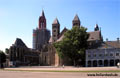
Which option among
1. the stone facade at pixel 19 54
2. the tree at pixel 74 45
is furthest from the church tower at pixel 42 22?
the tree at pixel 74 45

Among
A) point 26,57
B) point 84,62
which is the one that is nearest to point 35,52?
point 26,57

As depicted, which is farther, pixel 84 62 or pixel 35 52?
pixel 35 52

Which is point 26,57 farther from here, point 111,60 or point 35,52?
point 111,60

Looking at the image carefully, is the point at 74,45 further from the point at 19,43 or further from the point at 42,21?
the point at 42,21

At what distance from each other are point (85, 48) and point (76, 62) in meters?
7.12

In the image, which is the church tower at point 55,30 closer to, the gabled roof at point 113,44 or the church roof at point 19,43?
the church roof at point 19,43

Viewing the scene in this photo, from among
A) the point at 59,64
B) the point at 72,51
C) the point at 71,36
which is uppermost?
the point at 71,36

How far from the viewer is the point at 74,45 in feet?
271

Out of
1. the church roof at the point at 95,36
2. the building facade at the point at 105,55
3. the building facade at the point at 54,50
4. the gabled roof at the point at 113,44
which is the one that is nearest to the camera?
the building facade at the point at 105,55

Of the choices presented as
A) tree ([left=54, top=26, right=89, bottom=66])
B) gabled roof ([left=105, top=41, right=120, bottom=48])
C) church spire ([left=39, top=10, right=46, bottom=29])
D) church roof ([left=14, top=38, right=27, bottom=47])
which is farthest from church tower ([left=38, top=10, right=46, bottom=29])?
gabled roof ([left=105, top=41, right=120, bottom=48])

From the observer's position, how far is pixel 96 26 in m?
133

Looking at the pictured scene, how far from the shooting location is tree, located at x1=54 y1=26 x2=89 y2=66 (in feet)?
270

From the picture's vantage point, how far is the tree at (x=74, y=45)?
82.4 m

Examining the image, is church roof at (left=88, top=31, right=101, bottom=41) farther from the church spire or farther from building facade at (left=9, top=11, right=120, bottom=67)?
the church spire
